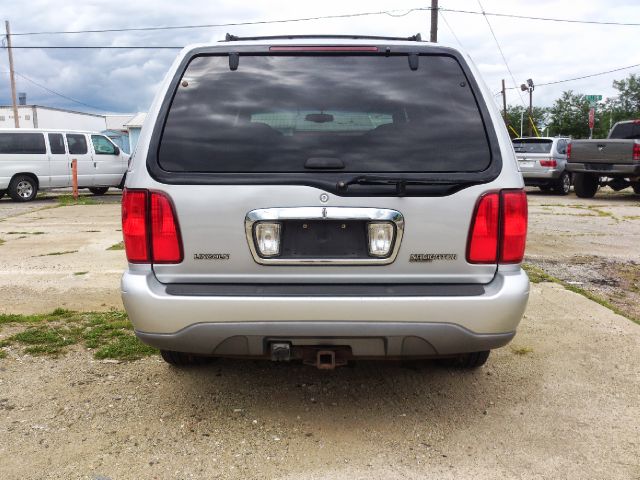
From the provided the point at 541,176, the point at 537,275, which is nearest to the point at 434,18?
the point at 541,176

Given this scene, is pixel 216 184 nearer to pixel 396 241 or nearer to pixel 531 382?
pixel 396 241

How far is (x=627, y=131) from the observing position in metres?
16.9

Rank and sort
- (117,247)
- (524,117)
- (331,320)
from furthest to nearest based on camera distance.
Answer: (524,117)
(117,247)
(331,320)

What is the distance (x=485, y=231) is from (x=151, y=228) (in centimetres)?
153

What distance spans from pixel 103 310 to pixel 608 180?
16.8 m

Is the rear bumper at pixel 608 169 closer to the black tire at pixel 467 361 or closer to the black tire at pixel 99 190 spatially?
the black tire at pixel 99 190

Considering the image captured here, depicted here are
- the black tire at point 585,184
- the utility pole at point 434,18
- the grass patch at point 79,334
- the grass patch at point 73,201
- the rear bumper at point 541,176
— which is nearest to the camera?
the grass patch at point 79,334

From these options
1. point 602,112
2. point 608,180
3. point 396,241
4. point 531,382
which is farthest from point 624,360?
point 602,112

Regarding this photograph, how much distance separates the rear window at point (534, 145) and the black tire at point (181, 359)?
15.8 meters

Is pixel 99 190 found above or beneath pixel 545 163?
beneath

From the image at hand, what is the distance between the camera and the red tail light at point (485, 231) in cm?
292

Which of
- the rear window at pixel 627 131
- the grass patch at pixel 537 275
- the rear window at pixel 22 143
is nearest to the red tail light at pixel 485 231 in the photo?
the grass patch at pixel 537 275

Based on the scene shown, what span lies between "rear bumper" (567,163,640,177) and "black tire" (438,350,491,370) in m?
12.9

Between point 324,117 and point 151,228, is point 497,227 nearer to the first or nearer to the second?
point 324,117
